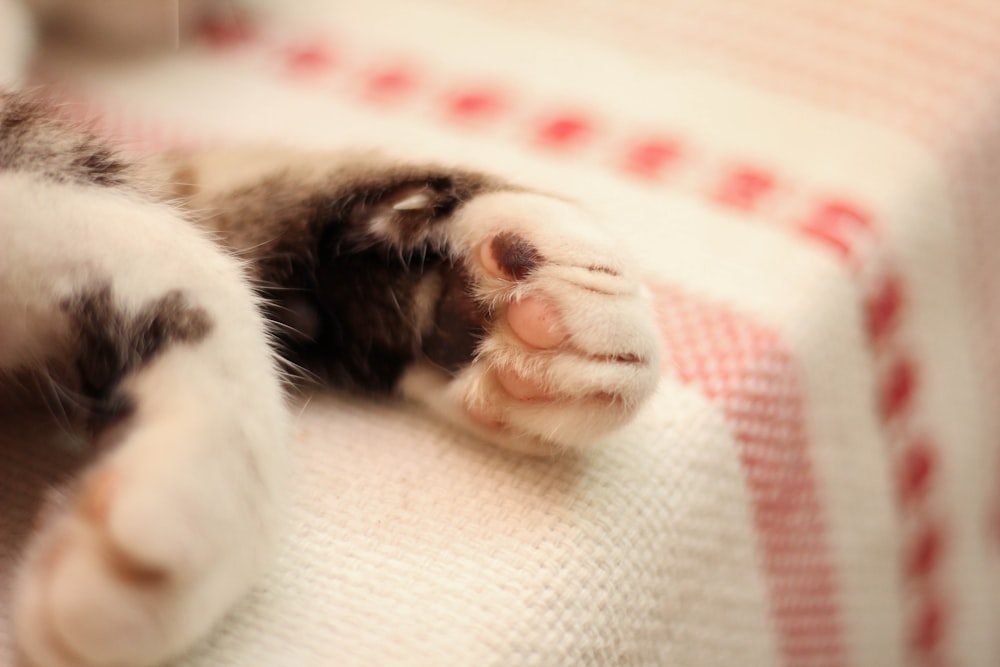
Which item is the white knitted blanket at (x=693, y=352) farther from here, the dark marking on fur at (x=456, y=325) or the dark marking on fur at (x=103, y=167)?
the dark marking on fur at (x=103, y=167)

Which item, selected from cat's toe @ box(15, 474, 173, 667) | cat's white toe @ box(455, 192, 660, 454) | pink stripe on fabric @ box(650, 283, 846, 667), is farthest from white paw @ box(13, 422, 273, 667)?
pink stripe on fabric @ box(650, 283, 846, 667)

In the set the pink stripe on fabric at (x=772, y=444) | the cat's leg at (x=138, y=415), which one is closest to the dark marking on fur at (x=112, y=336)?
the cat's leg at (x=138, y=415)

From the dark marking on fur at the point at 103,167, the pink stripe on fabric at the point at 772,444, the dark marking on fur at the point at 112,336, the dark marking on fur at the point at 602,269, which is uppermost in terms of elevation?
the dark marking on fur at the point at 103,167

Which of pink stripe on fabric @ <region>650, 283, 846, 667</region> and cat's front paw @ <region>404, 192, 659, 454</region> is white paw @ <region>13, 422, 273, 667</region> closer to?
cat's front paw @ <region>404, 192, 659, 454</region>

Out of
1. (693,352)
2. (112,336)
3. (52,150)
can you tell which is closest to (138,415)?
(112,336)

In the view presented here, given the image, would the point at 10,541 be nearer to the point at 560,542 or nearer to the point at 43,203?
the point at 43,203

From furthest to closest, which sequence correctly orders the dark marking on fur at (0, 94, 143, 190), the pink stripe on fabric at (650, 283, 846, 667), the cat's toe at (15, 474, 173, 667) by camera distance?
the pink stripe on fabric at (650, 283, 846, 667) → the dark marking on fur at (0, 94, 143, 190) → the cat's toe at (15, 474, 173, 667)
